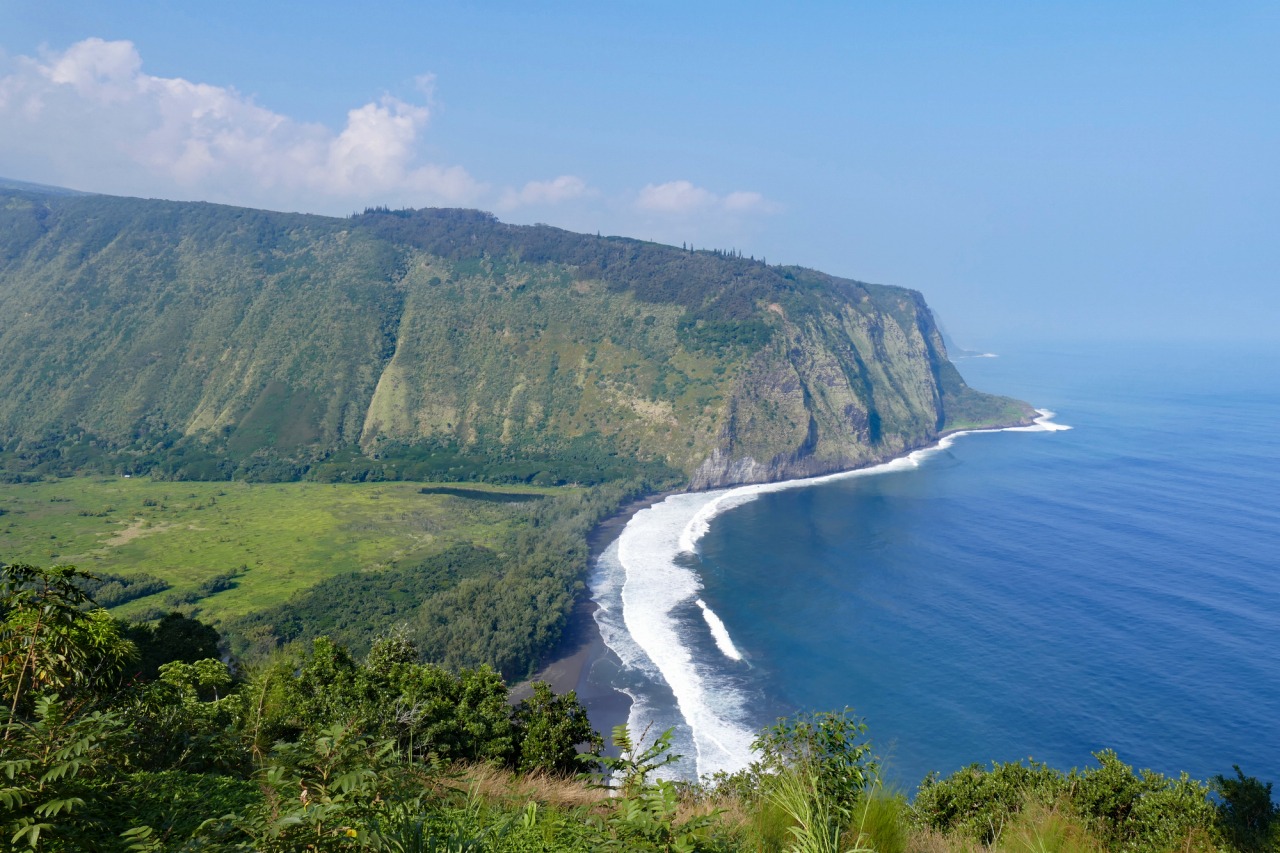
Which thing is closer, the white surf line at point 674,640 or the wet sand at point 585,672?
the white surf line at point 674,640

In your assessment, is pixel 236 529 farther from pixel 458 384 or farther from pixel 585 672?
pixel 458 384

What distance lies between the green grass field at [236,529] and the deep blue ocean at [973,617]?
3010 cm

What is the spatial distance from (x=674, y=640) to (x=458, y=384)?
121 metres

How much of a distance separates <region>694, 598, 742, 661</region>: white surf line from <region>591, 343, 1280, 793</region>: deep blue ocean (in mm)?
253

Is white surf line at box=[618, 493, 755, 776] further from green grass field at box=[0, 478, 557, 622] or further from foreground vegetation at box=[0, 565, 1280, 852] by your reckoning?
foreground vegetation at box=[0, 565, 1280, 852]

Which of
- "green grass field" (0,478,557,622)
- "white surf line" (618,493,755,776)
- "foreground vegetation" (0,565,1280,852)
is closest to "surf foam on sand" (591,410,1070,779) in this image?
"white surf line" (618,493,755,776)

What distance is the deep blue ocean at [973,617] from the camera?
51375 millimetres

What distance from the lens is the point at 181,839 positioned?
23.5ft

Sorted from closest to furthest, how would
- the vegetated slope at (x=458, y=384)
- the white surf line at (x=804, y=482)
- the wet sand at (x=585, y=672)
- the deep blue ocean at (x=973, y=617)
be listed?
the deep blue ocean at (x=973, y=617) → the wet sand at (x=585, y=672) → the white surf line at (x=804, y=482) → the vegetated slope at (x=458, y=384)

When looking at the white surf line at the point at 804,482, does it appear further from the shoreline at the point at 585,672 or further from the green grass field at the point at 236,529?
the green grass field at the point at 236,529

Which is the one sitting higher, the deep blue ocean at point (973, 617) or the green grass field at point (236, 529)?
the deep blue ocean at point (973, 617)

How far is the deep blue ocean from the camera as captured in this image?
51375 mm

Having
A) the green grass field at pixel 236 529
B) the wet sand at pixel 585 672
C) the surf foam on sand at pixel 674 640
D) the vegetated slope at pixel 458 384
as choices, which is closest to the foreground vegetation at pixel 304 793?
the surf foam on sand at pixel 674 640

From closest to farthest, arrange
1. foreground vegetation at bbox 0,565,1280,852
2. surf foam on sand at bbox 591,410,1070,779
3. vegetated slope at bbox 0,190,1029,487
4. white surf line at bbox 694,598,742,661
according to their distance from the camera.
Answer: foreground vegetation at bbox 0,565,1280,852
surf foam on sand at bbox 591,410,1070,779
white surf line at bbox 694,598,742,661
vegetated slope at bbox 0,190,1029,487
